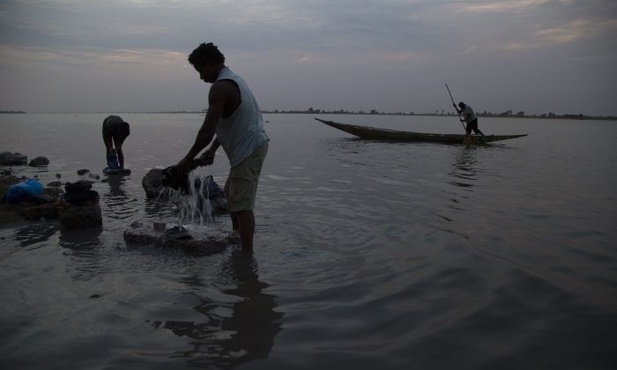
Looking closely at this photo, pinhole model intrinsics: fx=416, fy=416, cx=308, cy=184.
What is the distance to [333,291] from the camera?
11.1 feet

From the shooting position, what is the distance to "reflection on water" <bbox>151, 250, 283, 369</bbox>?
95.0 inches

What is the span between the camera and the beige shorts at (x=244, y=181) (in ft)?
13.5

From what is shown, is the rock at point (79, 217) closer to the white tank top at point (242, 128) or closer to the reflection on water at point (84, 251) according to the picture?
the reflection on water at point (84, 251)

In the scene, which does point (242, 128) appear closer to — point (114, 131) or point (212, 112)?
point (212, 112)

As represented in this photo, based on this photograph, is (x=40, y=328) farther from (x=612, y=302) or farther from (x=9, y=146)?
(x=9, y=146)

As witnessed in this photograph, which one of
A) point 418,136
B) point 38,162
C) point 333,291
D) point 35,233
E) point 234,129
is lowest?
point 333,291

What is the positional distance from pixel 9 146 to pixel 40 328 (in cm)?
1747

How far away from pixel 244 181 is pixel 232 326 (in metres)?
1.69

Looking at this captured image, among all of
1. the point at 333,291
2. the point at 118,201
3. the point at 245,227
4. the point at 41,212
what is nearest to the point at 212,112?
the point at 245,227

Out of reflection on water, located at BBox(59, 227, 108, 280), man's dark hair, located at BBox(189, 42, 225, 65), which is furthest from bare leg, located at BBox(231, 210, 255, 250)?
man's dark hair, located at BBox(189, 42, 225, 65)

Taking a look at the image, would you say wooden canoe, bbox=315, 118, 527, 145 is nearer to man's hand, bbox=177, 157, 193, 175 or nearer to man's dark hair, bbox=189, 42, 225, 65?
man's dark hair, bbox=189, 42, 225, 65

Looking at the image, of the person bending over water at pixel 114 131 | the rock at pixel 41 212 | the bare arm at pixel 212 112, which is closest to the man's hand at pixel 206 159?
the bare arm at pixel 212 112

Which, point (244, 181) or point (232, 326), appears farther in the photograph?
point (244, 181)

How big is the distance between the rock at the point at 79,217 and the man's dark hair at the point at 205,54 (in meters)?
2.55
